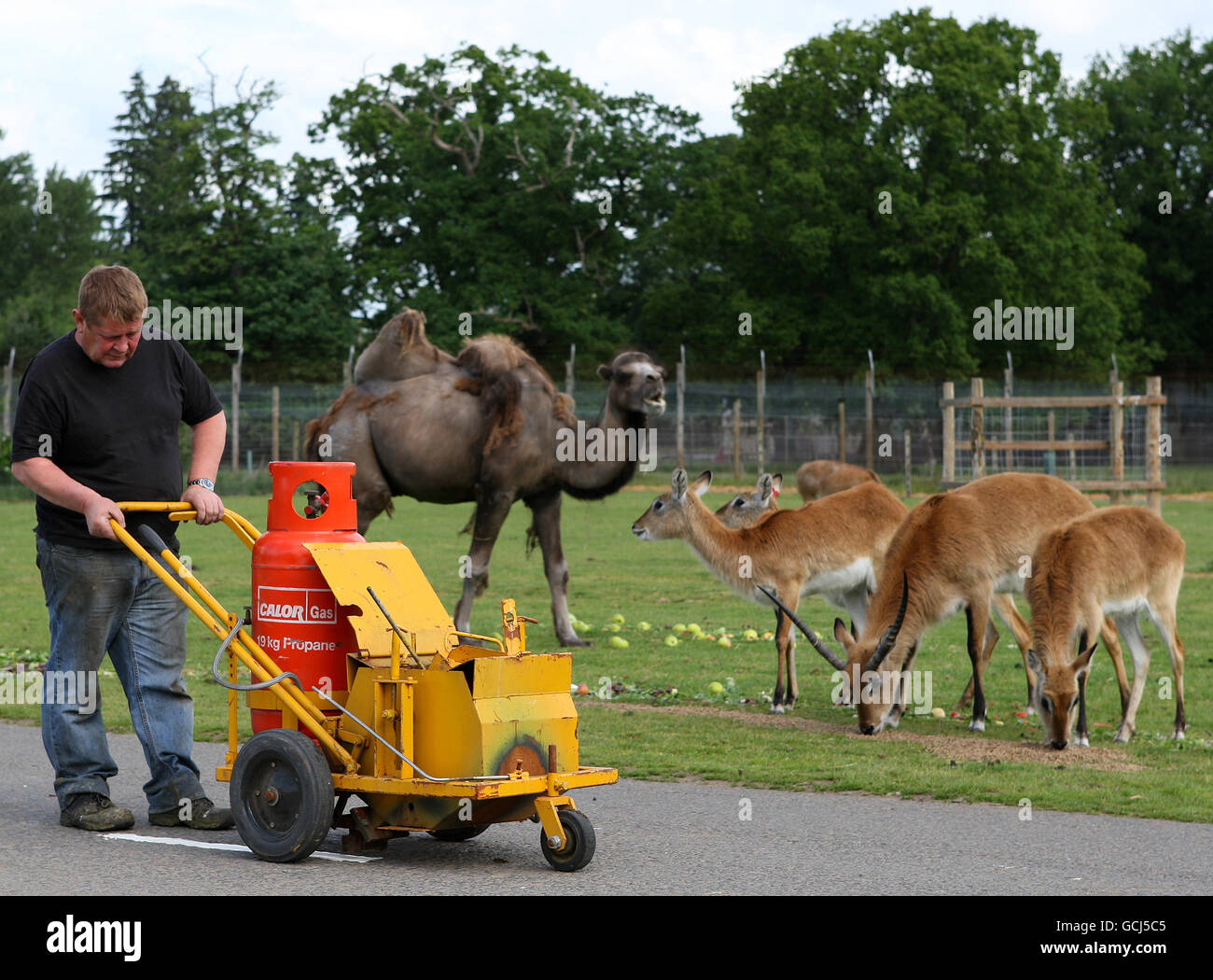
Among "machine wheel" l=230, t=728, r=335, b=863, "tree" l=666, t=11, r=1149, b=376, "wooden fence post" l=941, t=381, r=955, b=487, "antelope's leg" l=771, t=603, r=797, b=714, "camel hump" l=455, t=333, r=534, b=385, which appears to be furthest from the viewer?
"tree" l=666, t=11, r=1149, b=376

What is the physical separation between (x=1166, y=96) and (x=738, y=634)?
64750mm

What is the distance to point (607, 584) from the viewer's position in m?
21.8

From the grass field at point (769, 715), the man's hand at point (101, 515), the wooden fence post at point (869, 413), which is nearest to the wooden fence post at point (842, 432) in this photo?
the wooden fence post at point (869, 413)

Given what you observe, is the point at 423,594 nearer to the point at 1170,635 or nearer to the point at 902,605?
the point at 902,605

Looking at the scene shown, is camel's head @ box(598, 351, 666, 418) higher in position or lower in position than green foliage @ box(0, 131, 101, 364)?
lower

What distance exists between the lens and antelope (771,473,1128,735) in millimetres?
10977

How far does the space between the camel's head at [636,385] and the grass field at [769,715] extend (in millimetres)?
2249

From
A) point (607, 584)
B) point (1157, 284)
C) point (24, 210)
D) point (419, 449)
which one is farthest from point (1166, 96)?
point (419, 449)

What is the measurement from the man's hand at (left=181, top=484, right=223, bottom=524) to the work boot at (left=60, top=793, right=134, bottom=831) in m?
1.40

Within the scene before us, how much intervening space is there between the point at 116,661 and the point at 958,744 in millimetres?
5328

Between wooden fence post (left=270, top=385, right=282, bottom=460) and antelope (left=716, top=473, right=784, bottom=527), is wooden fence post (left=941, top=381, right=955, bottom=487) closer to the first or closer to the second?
antelope (left=716, top=473, right=784, bottom=527)

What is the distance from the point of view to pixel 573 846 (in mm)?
6559

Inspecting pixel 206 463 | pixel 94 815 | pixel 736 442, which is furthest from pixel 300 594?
pixel 736 442

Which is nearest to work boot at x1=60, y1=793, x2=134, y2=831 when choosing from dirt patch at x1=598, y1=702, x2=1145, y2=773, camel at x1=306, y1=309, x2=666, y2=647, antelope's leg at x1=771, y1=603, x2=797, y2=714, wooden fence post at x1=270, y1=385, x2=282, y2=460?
dirt patch at x1=598, y1=702, x2=1145, y2=773
